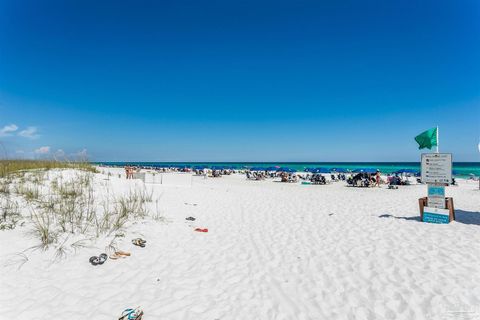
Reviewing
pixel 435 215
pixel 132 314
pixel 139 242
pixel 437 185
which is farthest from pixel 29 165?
pixel 437 185

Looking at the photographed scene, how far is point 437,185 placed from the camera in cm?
751

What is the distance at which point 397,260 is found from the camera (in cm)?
461

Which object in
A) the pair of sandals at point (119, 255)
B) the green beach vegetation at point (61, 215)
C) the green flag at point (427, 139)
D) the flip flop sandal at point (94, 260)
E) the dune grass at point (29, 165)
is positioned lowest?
→ the pair of sandals at point (119, 255)

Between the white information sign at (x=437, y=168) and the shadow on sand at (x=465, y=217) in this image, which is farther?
the shadow on sand at (x=465, y=217)

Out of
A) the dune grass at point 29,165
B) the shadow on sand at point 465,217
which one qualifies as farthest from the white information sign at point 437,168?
the dune grass at point 29,165

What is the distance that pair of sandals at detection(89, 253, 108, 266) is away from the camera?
4.17 metres

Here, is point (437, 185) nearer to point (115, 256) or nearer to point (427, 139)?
point (427, 139)

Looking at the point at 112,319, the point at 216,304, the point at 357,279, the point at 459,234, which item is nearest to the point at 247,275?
the point at 216,304

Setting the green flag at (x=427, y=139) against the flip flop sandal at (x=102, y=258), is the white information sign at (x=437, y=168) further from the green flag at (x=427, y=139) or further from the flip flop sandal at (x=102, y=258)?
the flip flop sandal at (x=102, y=258)

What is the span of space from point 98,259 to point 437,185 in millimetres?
8964

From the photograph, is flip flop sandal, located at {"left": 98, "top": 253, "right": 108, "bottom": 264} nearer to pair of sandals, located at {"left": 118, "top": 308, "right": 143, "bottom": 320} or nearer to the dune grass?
pair of sandals, located at {"left": 118, "top": 308, "right": 143, "bottom": 320}

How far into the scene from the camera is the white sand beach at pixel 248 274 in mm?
3158

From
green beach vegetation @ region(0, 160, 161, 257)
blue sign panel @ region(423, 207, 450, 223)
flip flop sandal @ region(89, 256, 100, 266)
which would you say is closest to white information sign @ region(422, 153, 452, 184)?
blue sign panel @ region(423, 207, 450, 223)

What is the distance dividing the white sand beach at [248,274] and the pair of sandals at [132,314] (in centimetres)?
8
